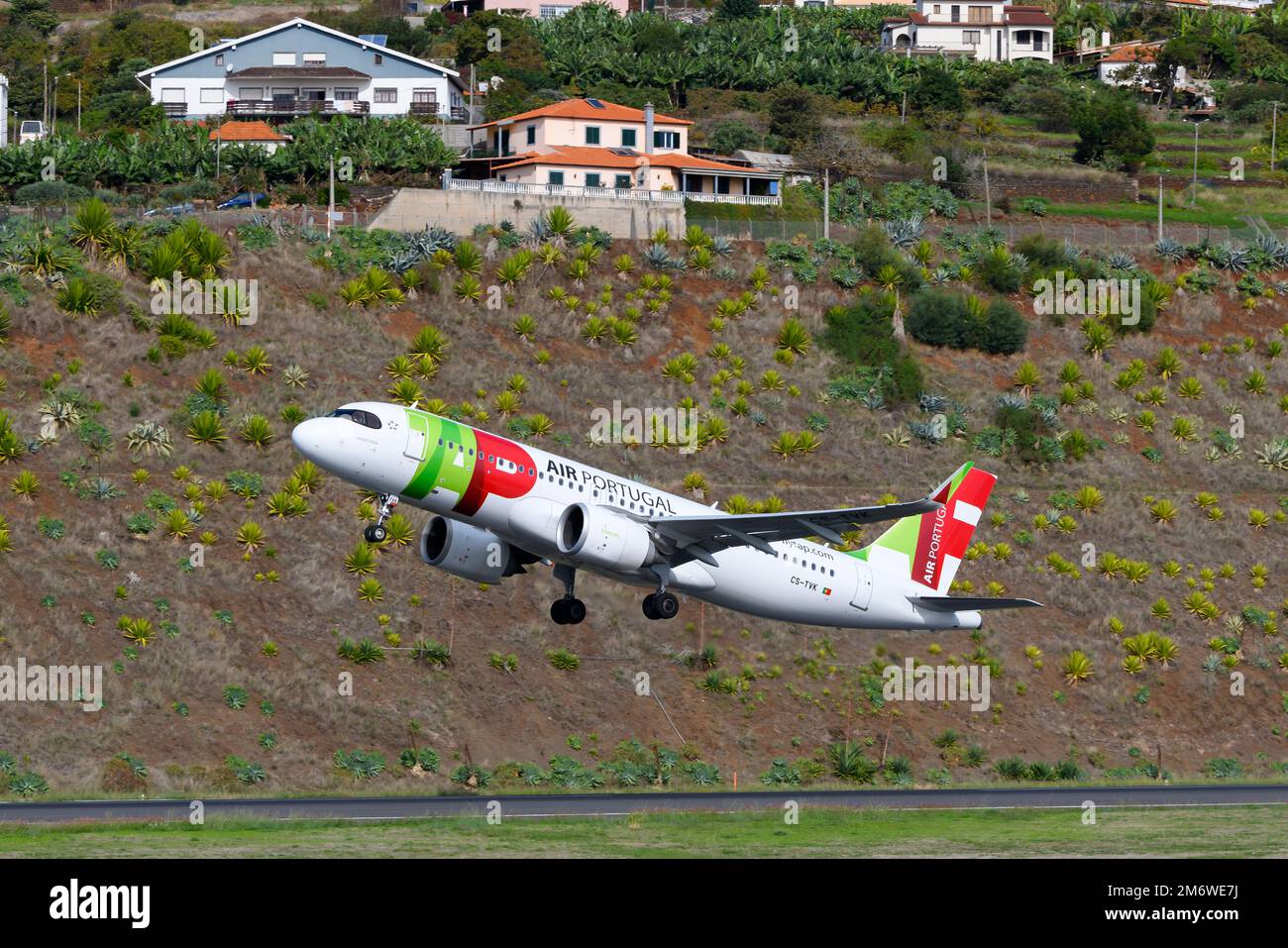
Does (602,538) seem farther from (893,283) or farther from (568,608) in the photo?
(893,283)

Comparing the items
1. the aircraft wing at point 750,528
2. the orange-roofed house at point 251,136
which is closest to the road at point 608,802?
the aircraft wing at point 750,528

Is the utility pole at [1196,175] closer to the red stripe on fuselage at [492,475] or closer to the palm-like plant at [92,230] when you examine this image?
the palm-like plant at [92,230]

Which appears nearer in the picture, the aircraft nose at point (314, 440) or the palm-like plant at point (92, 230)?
the aircraft nose at point (314, 440)

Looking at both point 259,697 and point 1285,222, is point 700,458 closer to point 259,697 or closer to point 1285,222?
point 259,697

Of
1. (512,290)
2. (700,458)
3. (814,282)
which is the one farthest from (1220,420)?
(512,290)
